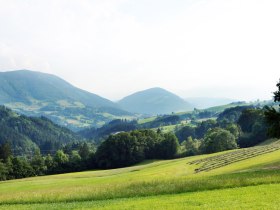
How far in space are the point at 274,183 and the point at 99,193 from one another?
782 inches

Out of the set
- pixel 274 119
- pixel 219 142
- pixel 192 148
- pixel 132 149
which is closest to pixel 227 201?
pixel 274 119

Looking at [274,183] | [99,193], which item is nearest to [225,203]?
[274,183]

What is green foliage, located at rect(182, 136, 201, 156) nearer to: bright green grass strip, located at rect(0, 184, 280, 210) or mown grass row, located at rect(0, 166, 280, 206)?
mown grass row, located at rect(0, 166, 280, 206)

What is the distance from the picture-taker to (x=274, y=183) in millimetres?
36688

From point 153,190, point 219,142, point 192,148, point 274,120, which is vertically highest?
point 274,120

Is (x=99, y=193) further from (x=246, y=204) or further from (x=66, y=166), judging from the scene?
(x=66, y=166)

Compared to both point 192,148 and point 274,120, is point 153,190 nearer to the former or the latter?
point 274,120

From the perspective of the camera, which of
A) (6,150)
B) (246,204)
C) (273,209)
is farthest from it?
(6,150)

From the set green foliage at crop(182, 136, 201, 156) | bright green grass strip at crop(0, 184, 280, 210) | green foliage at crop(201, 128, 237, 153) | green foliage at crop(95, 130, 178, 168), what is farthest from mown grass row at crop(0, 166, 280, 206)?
green foliage at crop(95, 130, 178, 168)

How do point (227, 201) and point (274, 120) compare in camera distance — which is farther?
point (274, 120)

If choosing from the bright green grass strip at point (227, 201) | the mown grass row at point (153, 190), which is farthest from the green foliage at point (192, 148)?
the bright green grass strip at point (227, 201)

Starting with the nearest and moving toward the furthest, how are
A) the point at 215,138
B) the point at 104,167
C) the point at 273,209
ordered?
the point at 273,209
the point at 215,138
the point at 104,167

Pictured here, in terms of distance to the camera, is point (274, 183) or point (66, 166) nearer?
point (274, 183)

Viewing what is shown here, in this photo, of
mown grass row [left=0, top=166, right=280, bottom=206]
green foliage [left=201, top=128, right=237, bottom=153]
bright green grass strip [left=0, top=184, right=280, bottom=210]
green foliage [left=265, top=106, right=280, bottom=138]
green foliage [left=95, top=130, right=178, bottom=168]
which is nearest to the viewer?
bright green grass strip [left=0, top=184, right=280, bottom=210]
